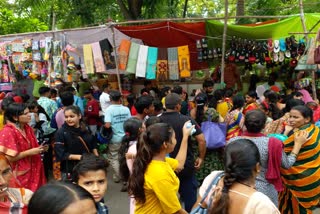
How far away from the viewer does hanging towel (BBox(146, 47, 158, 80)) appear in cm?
725

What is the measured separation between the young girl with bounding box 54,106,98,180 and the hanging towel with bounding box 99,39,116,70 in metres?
3.60

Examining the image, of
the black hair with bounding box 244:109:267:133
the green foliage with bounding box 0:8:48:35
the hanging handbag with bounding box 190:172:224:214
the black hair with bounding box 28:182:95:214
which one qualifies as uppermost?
the green foliage with bounding box 0:8:48:35

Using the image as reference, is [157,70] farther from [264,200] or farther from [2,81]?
[264,200]

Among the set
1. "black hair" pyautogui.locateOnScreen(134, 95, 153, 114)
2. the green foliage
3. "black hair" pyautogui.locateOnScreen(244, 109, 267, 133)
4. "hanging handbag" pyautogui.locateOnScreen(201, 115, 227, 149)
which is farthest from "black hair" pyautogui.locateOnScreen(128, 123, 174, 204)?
the green foliage

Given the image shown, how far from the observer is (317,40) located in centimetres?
544

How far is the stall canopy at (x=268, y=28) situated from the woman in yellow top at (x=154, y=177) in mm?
5158

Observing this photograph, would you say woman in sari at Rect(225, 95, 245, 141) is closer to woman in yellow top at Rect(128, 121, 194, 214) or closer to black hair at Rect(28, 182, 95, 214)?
woman in yellow top at Rect(128, 121, 194, 214)

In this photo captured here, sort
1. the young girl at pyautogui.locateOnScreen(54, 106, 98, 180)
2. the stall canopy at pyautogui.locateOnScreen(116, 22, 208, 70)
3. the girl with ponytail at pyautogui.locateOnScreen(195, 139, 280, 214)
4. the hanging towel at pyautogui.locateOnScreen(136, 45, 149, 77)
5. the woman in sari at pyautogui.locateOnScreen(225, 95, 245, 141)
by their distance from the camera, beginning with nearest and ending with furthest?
the girl with ponytail at pyautogui.locateOnScreen(195, 139, 280, 214) → the young girl at pyautogui.locateOnScreen(54, 106, 98, 180) → the woman in sari at pyautogui.locateOnScreen(225, 95, 245, 141) → the hanging towel at pyautogui.locateOnScreen(136, 45, 149, 77) → the stall canopy at pyautogui.locateOnScreen(116, 22, 208, 70)

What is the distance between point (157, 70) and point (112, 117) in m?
2.68

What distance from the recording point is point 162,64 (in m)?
7.61

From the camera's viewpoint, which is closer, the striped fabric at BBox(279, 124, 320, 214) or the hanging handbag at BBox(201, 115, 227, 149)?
the striped fabric at BBox(279, 124, 320, 214)

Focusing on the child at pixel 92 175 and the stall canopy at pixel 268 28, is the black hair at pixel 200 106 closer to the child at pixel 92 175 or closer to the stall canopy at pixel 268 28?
the child at pixel 92 175

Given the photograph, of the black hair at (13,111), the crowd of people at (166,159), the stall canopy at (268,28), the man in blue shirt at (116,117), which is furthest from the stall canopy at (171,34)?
the black hair at (13,111)

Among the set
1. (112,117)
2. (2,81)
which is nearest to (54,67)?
(2,81)
